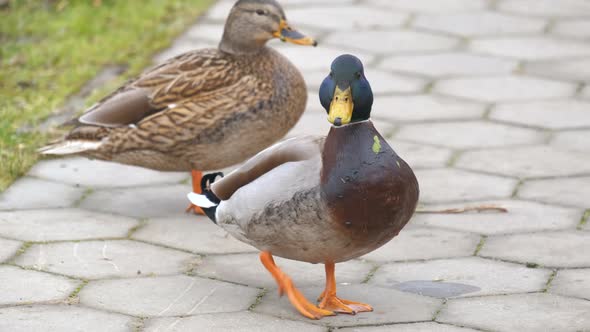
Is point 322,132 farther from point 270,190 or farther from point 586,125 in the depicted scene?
point 270,190

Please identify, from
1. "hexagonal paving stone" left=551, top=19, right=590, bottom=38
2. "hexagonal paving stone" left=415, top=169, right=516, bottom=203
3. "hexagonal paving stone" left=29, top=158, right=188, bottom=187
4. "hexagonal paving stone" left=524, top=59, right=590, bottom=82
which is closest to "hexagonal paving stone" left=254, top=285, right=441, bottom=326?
"hexagonal paving stone" left=415, top=169, right=516, bottom=203

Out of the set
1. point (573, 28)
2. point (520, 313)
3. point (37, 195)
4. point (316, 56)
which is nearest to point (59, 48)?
point (316, 56)

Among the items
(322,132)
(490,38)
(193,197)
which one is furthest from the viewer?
(490,38)

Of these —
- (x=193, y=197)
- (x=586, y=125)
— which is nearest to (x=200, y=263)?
(x=193, y=197)

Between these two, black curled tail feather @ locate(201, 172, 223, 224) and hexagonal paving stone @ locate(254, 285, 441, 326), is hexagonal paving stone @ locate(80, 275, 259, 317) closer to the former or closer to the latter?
hexagonal paving stone @ locate(254, 285, 441, 326)

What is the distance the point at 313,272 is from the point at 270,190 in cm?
74

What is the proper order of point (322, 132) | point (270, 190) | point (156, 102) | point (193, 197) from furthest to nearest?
point (322, 132) < point (156, 102) < point (193, 197) < point (270, 190)

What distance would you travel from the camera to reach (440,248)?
16.7ft

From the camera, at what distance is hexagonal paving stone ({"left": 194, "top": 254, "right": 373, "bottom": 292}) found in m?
4.81

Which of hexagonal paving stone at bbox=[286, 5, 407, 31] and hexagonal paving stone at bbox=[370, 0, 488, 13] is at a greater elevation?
hexagonal paving stone at bbox=[370, 0, 488, 13]

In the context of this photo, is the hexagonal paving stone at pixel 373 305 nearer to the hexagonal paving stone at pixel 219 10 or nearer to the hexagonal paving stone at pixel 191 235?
the hexagonal paving stone at pixel 191 235

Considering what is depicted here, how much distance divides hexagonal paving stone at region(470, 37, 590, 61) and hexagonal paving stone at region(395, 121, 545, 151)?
1.34m

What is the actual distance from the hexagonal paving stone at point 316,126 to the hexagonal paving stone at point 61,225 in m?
1.45

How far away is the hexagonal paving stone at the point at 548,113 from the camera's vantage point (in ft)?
21.9
